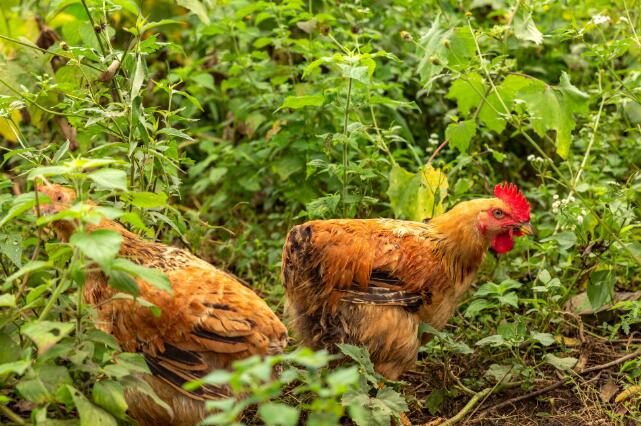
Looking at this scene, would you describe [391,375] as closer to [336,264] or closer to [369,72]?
[336,264]

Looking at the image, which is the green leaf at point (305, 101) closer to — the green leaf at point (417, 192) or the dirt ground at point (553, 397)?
the green leaf at point (417, 192)

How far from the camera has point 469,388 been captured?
16.3 ft

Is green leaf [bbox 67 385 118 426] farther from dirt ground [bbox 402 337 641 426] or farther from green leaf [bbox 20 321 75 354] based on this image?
dirt ground [bbox 402 337 641 426]

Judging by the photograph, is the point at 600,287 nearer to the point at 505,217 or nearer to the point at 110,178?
the point at 505,217

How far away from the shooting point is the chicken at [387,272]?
460 cm

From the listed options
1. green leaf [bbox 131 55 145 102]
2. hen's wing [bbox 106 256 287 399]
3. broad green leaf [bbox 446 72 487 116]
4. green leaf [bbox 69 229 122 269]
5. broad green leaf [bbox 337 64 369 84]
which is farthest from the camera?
broad green leaf [bbox 446 72 487 116]

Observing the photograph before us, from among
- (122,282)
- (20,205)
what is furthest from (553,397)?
(20,205)

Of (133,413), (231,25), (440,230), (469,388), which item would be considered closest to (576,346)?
(469,388)

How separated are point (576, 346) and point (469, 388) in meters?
0.77

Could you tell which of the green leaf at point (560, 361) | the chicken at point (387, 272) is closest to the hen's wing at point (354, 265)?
the chicken at point (387, 272)

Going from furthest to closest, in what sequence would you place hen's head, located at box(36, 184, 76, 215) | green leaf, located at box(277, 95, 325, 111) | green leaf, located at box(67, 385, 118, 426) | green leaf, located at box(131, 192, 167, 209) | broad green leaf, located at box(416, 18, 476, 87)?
green leaf, located at box(277, 95, 325, 111)
broad green leaf, located at box(416, 18, 476, 87)
hen's head, located at box(36, 184, 76, 215)
green leaf, located at box(131, 192, 167, 209)
green leaf, located at box(67, 385, 118, 426)

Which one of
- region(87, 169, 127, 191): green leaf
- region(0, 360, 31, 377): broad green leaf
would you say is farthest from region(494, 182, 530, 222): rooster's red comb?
region(0, 360, 31, 377): broad green leaf

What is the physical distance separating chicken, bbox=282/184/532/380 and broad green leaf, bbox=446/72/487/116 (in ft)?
2.47

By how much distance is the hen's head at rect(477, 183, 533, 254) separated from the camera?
4840mm
